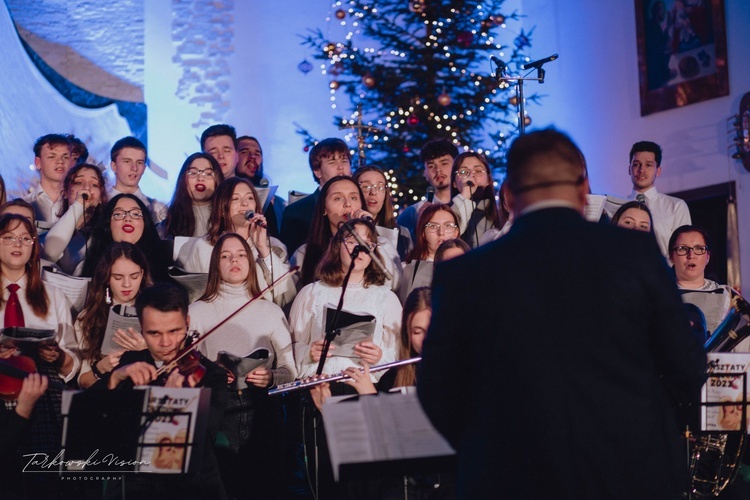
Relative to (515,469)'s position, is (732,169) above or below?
above

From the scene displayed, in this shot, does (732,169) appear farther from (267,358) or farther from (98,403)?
(98,403)

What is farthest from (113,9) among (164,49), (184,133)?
(184,133)

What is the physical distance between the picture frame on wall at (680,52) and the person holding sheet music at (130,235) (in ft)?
17.4

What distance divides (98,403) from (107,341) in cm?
104

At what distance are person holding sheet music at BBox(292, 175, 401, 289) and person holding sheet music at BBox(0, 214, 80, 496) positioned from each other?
4.32 ft

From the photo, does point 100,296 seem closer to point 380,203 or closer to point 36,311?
point 36,311

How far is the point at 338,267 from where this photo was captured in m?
4.55

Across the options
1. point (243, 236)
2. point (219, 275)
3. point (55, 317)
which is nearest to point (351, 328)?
point (219, 275)

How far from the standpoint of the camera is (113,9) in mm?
9008

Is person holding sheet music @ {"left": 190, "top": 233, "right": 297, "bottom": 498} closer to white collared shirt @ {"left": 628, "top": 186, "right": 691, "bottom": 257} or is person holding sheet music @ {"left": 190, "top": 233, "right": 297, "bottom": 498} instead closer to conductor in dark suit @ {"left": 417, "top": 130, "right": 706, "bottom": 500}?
conductor in dark suit @ {"left": 417, "top": 130, "right": 706, "bottom": 500}

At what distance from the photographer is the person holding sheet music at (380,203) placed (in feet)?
18.0

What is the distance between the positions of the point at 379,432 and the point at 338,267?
7.48ft

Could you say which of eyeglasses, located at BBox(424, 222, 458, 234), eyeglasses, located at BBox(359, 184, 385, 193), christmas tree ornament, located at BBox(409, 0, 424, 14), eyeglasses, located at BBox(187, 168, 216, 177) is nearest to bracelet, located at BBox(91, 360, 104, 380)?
eyeglasses, located at BBox(187, 168, 216, 177)

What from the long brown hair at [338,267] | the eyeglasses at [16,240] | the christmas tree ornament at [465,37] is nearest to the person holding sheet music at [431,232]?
the long brown hair at [338,267]
